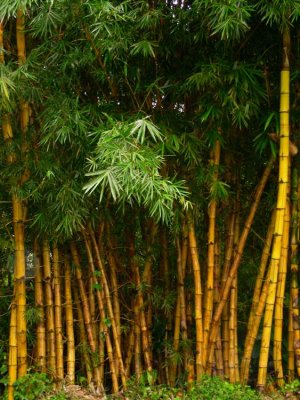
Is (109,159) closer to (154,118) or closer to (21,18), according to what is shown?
(154,118)

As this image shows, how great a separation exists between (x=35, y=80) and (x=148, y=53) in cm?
67

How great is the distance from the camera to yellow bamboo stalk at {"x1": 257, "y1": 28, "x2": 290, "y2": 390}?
8.73ft

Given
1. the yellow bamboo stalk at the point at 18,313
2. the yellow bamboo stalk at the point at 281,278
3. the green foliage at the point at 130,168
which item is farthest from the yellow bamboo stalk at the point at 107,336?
the yellow bamboo stalk at the point at 281,278

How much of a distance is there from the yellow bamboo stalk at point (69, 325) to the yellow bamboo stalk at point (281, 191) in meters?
1.24

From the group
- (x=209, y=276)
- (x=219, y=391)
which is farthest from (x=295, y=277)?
(x=219, y=391)

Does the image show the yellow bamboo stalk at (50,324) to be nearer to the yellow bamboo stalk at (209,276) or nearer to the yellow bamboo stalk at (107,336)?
the yellow bamboo stalk at (107,336)

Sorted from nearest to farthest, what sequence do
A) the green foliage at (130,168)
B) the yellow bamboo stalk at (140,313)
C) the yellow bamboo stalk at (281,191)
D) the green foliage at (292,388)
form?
the green foliage at (130,168) < the yellow bamboo stalk at (281,191) < the green foliage at (292,388) < the yellow bamboo stalk at (140,313)

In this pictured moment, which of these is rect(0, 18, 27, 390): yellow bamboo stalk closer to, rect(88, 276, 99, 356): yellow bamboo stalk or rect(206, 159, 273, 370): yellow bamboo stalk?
rect(88, 276, 99, 356): yellow bamboo stalk

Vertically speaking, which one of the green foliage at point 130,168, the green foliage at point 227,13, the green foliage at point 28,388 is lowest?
the green foliage at point 28,388

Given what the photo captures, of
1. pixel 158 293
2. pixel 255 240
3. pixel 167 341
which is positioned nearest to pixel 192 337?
pixel 167 341

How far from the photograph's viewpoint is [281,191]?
2.73m

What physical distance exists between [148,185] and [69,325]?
1.44 metres

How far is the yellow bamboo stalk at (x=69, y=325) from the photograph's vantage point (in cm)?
313

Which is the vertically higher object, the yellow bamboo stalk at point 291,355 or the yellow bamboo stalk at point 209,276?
the yellow bamboo stalk at point 209,276
